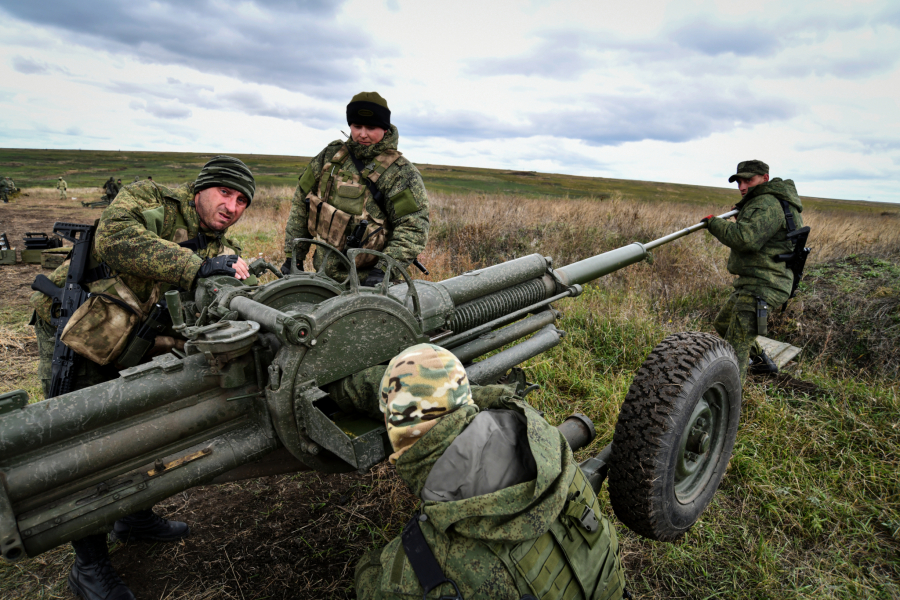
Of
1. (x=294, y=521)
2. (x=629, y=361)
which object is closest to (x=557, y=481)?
(x=294, y=521)

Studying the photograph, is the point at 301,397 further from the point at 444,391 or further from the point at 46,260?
the point at 46,260

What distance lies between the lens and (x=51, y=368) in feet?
8.51

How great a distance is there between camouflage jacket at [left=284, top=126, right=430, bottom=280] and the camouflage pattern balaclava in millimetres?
2109

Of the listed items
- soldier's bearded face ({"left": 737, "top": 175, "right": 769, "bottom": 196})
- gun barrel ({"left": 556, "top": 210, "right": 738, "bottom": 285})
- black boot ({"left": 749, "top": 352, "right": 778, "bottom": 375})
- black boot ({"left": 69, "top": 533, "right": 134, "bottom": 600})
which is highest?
soldier's bearded face ({"left": 737, "top": 175, "right": 769, "bottom": 196})

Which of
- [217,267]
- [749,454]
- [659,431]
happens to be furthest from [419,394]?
[749,454]

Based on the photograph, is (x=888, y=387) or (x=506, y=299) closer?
(x=506, y=299)

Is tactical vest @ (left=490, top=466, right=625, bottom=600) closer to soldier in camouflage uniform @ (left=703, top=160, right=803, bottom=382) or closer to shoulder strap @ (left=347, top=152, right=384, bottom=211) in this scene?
shoulder strap @ (left=347, top=152, right=384, bottom=211)

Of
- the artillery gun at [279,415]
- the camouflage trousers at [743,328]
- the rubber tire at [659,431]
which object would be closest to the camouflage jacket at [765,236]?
the camouflage trousers at [743,328]

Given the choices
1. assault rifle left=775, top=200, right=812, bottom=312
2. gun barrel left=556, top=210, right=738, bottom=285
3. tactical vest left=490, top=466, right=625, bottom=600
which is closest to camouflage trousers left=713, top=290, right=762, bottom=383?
assault rifle left=775, top=200, right=812, bottom=312

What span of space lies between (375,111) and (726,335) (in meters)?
4.13

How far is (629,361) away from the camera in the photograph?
4699mm

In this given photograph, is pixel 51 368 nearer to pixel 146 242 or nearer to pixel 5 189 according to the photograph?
pixel 146 242

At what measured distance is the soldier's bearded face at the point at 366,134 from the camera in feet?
11.9

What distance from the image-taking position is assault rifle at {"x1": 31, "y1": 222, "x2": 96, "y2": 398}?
2498 mm
